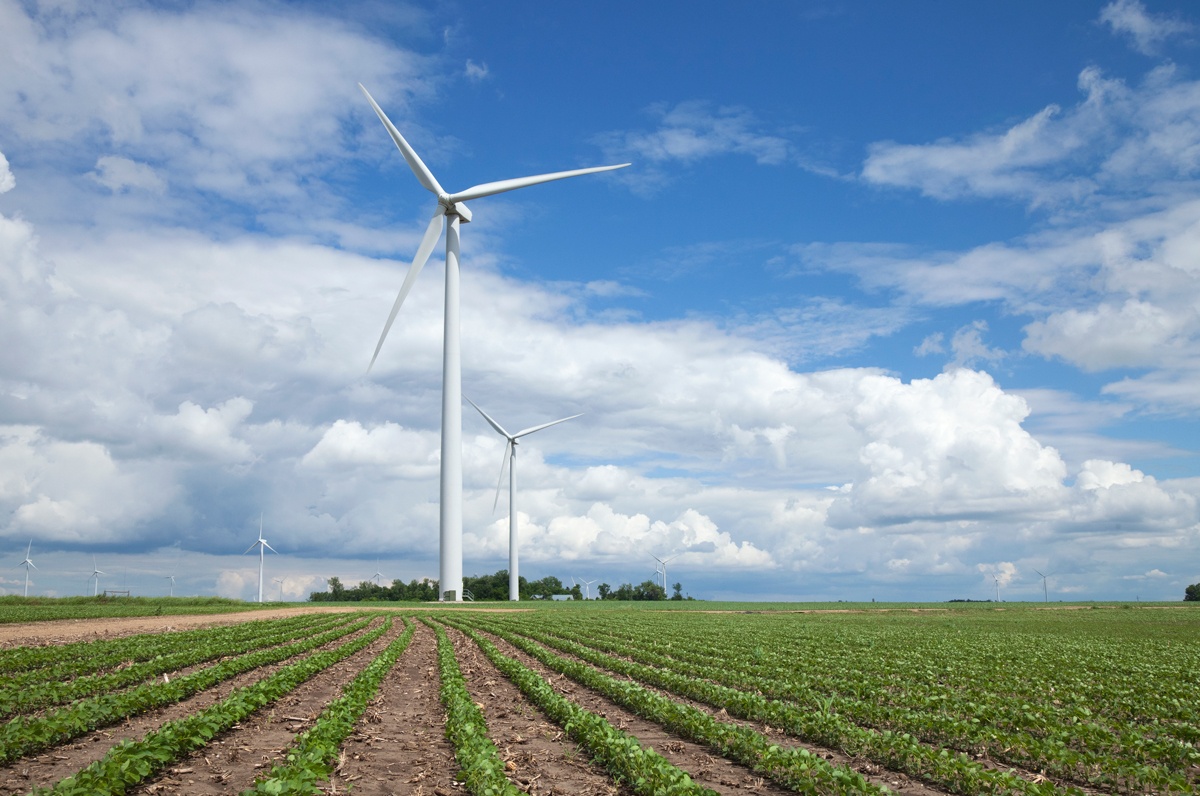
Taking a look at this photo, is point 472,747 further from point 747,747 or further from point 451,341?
point 451,341

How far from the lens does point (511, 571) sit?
124m

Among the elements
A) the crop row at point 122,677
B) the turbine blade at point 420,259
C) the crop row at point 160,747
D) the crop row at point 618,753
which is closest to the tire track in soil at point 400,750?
the crop row at point 618,753

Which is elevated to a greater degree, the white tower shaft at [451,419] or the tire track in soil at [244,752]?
the white tower shaft at [451,419]

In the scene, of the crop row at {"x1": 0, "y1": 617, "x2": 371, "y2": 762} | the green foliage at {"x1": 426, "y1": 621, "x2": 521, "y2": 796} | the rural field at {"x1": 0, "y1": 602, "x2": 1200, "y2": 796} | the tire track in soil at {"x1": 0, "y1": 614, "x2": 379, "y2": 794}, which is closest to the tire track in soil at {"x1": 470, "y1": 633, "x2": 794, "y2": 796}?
the rural field at {"x1": 0, "y1": 602, "x2": 1200, "y2": 796}

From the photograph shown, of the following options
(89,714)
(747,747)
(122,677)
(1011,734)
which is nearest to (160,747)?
(89,714)

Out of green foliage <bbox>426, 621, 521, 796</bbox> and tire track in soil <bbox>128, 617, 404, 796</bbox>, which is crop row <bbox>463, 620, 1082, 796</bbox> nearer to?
green foliage <bbox>426, 621, 521, 796</bbox>

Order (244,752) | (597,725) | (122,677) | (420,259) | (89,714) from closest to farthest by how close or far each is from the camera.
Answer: (244,752) < (597,725) < (89,714) < (122,677) < (420,259)

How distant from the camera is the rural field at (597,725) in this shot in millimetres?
13430

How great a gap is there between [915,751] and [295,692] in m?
17.5

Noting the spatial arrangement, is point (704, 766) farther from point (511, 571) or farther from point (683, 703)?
point (511, 571)

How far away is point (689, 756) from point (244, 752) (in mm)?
8662

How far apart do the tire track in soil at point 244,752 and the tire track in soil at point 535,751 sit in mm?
4304

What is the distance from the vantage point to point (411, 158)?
93188 millimetres

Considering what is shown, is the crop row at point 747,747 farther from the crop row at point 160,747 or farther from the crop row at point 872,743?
→ the crop row at point 160,747
